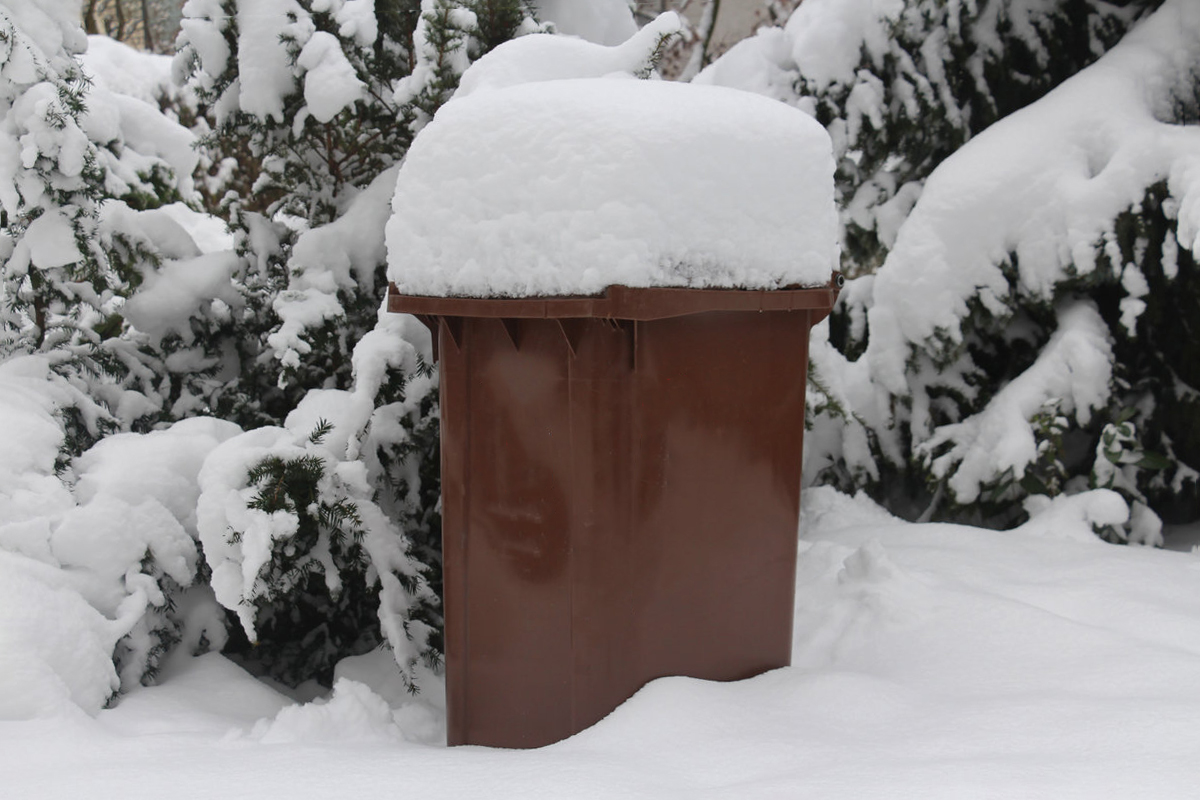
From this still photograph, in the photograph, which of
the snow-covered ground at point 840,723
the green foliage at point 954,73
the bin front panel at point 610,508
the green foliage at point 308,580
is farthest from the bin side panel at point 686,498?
the green foliage at point 954,73

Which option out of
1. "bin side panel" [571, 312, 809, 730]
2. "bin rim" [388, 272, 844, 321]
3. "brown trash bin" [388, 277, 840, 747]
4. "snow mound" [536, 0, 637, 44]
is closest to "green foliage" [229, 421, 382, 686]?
"brown trash bin" [388, 277, 840, 747]

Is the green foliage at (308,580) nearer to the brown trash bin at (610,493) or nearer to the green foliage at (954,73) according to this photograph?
the brown trash bin at (610,493)

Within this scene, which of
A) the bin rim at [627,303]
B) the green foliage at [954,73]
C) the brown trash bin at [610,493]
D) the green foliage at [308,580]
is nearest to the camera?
the bin rim at [627,303]

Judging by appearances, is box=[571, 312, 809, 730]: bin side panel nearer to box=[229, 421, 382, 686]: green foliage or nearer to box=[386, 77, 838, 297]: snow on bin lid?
box=[386, 77, 838, 297]: snow on bin lid

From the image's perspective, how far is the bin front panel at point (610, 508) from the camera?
2.07 metres

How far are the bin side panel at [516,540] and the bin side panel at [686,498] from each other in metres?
0.07

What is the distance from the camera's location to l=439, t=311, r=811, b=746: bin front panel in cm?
207

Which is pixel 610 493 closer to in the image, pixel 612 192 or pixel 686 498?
pixel 686 498

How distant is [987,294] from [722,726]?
8.42 feet

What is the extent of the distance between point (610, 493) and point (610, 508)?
37 mm

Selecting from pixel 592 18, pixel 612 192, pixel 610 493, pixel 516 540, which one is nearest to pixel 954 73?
pixel 592 18

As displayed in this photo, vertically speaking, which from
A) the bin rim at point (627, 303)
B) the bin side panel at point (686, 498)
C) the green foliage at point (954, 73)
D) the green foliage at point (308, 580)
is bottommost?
the green foliage at point (308, 580)

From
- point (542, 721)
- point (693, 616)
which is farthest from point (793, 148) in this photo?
point (542, 721)

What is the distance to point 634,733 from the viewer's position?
2.00m
